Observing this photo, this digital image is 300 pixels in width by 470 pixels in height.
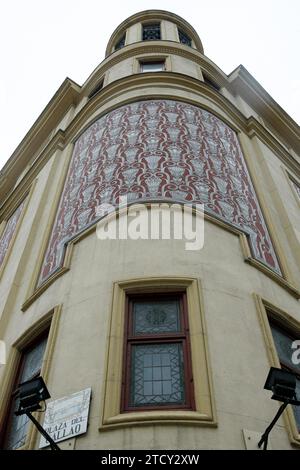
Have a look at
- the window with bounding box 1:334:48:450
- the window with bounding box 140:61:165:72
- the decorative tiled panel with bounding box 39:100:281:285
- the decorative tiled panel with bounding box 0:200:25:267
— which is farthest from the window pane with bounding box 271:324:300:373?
the window with bounding box 140:61:165:72

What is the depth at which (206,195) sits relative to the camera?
9547 millimetres

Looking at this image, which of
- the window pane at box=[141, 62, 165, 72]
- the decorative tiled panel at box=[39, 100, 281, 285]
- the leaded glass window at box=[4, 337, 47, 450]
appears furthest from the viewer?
the window pane at box=[141, 62, 165, 72]

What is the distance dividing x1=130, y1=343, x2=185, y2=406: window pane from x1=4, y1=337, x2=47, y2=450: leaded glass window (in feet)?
5.70

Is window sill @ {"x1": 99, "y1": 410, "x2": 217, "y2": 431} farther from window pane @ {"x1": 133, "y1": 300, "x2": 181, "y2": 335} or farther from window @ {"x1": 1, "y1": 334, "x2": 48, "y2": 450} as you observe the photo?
window @ {"x1": 1, "y1": 334, "x2": 48, "y2": 450}

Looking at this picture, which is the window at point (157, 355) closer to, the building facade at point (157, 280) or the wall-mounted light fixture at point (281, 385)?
the building facade at point (157, 280)

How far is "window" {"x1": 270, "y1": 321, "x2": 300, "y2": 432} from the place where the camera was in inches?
283

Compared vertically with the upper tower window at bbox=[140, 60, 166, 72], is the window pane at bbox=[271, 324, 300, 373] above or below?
below

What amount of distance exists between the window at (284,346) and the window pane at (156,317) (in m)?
1.64

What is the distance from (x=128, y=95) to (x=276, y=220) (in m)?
5.78

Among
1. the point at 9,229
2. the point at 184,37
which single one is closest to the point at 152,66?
the point at 184,37

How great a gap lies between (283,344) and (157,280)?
7.31ft

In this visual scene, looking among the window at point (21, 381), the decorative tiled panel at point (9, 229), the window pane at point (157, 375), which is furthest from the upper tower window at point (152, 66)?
the window pane at point (157, 375)

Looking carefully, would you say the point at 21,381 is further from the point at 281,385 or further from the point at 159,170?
the point at 159,170

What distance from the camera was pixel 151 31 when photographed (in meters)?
20.9
